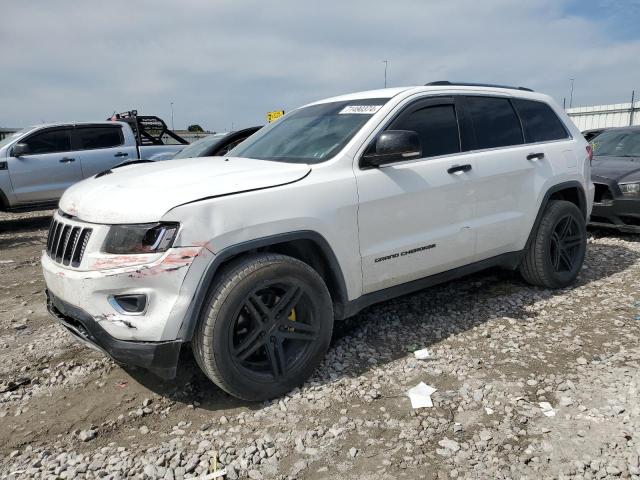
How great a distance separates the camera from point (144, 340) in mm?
2555

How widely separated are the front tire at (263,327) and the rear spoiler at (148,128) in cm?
880

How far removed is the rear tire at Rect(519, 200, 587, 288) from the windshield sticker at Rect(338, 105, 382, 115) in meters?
1.98

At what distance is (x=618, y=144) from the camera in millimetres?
7785

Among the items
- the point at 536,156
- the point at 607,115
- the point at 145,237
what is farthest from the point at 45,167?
the point at 607,115

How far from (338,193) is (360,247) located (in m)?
0.38

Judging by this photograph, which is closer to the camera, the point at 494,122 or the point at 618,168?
the point at 494,122

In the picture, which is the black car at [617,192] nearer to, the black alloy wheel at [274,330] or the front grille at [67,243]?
the black alloy wheel at [274,330]

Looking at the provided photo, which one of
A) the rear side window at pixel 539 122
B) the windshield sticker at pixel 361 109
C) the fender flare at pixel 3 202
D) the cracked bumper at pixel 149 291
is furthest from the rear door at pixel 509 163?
the fender flare at pixel 3 202

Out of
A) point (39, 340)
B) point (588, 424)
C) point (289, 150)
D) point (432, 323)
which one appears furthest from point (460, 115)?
point (39, 340)

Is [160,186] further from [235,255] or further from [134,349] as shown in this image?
[134,349]

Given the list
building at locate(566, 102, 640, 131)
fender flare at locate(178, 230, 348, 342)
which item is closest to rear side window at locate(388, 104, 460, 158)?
fender flare at locate(178, 230, 348, 342)

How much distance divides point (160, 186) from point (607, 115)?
20153mm

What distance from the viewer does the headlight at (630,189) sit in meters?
Answer: 6.32

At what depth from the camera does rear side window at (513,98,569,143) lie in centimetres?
442
